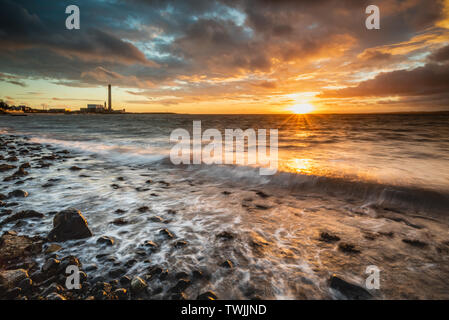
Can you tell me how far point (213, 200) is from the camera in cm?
522

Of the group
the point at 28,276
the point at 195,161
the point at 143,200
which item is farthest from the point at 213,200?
the point at 195,161

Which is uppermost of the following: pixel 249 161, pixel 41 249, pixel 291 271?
pixel 249 161

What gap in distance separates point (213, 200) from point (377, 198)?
4382 mm

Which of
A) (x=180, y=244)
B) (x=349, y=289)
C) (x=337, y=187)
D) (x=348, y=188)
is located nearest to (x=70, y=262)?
(x=180, y=244)

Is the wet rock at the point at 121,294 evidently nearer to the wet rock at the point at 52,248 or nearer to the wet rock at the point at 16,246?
the wet rock at the point at 52,248

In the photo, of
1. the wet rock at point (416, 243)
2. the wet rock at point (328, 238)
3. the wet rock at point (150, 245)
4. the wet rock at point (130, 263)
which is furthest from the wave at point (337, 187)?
the wet rock at point (130, 263)

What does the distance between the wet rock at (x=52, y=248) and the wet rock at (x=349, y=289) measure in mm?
3770

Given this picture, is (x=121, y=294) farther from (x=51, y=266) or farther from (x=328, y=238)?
(x=328, y=238)

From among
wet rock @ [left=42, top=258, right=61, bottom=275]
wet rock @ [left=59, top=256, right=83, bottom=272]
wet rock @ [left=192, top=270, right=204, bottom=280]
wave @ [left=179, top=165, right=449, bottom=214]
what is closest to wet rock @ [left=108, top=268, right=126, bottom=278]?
wet rock @ [left=59, top=256, right=83, bottom=272]

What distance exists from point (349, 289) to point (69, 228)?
4.16 meters

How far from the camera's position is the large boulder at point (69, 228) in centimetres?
324
